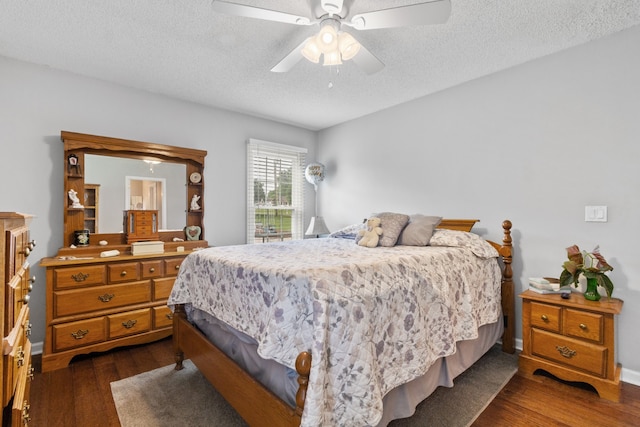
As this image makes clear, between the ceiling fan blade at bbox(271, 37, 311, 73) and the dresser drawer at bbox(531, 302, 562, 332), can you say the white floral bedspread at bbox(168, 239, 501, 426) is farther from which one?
the ceiling fan blade at bbox(271, 37, 311, 73)

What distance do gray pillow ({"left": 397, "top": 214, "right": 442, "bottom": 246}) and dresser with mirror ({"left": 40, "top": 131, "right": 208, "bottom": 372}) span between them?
2.11m

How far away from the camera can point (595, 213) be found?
2.21 meters

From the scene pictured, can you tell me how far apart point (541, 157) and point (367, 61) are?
5.53 feet

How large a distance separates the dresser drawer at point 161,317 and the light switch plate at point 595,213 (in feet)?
11.8

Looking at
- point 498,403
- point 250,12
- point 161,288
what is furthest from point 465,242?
point 161,288

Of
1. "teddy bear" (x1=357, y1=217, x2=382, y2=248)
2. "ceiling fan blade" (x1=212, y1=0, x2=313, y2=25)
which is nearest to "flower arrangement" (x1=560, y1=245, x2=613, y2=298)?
"teddy bear" (x1=357, y1=217, x2=382, y2=248)

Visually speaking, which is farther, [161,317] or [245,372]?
[161,317]

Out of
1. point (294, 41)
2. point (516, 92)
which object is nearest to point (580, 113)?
point (516, 92)

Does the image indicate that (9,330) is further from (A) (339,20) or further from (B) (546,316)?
(B) (546,316)

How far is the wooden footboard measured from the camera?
1166 millimetres

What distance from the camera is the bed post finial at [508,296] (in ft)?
8.30

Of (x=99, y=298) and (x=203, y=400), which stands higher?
(x=99, y=298)

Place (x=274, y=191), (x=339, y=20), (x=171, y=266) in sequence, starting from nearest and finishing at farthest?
(x=339, y=20) < (x=171, y=266) < (x=274, y=191)

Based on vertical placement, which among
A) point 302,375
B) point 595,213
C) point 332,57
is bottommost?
point 302,375
